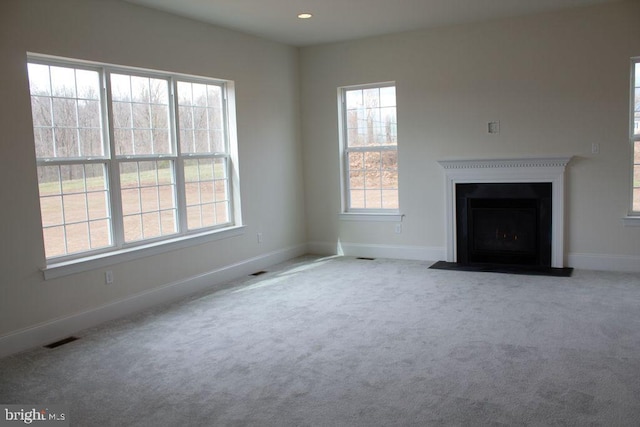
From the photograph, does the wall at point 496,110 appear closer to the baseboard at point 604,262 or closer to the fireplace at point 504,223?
the baseboard at point 604,262

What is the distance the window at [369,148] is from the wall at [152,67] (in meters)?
0.66

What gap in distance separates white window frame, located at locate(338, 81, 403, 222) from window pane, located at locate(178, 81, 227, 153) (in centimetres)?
171

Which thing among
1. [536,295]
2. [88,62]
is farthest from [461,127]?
[88,62]

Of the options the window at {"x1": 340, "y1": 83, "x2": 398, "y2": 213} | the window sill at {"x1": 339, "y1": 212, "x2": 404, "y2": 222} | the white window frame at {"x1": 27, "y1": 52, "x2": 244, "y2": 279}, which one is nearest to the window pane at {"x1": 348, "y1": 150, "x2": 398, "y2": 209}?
the window at {"x1": 340, "y1": 83, "x2": 398, "y2": 213}

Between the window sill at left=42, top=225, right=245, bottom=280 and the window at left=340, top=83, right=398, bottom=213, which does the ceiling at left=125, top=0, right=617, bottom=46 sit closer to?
the window at left=340, top=83, right=398, bottom=213

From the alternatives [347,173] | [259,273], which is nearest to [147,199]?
[259,273]

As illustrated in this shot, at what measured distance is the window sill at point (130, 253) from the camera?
14.0 ft

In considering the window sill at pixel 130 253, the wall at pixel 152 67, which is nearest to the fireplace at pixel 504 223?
the wall at pixel 152 67

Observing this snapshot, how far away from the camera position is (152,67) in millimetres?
5082

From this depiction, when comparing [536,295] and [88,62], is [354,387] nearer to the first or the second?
[536,295]

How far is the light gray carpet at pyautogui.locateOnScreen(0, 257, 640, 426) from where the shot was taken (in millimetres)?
2902

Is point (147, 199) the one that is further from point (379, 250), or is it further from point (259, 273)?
point (379, 250)

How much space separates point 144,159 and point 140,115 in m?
0.41

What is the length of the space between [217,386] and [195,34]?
3.70 m
